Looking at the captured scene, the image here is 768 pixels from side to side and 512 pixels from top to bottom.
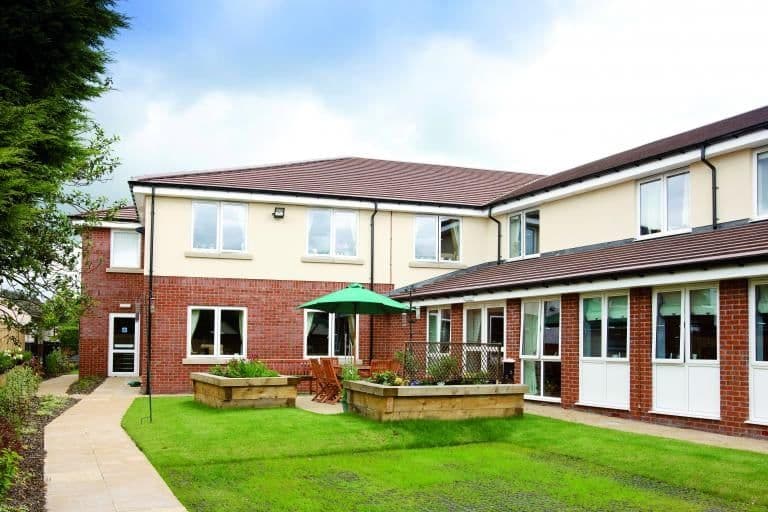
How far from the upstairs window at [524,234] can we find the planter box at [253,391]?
28.5ft

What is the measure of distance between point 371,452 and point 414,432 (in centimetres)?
116

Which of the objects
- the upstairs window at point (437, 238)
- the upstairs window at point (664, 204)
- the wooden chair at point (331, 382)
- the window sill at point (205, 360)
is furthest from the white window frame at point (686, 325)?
the window sill at point (205, 360)

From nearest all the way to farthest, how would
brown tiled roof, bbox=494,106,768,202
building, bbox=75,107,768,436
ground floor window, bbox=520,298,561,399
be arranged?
building, bbox=75,107,768,436 < brown tiled roof, bbox=494,106,768,202 < ground floor window, bbox=520,298,561,399

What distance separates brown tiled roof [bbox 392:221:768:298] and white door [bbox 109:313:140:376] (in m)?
10.6

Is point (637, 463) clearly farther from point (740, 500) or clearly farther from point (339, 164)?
point (339, 164)

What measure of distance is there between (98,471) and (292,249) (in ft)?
41.7

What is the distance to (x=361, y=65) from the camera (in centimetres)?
1501

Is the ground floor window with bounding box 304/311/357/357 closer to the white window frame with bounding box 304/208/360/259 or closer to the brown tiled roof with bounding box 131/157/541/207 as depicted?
the white window frame with bounding box 304/208/360/259

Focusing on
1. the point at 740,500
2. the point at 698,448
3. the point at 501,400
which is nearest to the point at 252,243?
the point at 501,400

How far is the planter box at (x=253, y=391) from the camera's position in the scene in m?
14.3

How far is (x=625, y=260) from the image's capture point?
48.4ft

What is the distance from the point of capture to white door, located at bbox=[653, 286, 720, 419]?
12.5 meters

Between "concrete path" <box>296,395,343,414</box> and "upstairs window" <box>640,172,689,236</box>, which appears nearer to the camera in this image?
"concrete path" <box>296,395,343,414</box>

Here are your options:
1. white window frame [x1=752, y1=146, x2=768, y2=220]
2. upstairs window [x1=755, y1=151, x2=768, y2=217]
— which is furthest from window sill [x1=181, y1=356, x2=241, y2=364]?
upstairs window [x1=755, y1=151, x2=768, y2=217]
